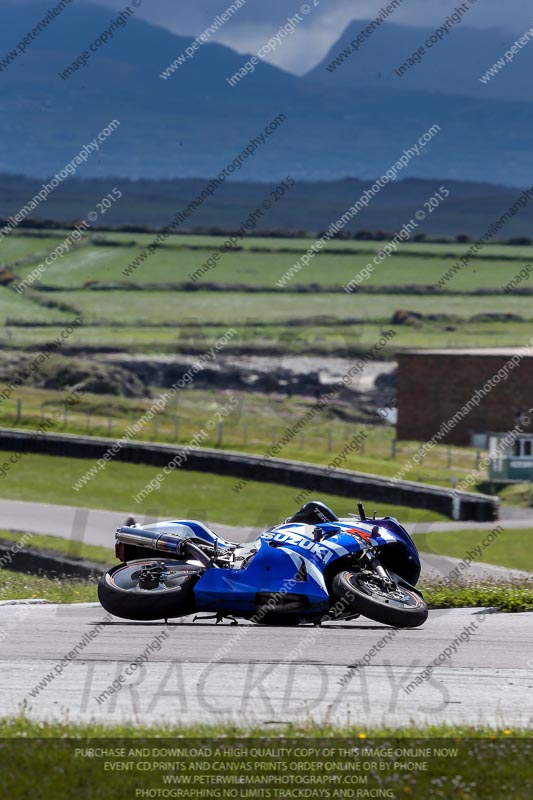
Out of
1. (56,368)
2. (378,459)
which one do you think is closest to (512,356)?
(378,459)

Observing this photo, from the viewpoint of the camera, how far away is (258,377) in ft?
318

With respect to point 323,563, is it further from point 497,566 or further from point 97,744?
point 497,566

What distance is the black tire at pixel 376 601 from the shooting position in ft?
37.3

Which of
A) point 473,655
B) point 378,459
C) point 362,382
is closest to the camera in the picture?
point 473,655

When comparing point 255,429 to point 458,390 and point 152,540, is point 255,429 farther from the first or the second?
point 152,540

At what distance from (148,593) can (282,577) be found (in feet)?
4.24

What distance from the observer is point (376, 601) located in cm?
1140

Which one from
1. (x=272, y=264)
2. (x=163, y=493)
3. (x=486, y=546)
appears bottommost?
(x=272, y=264)

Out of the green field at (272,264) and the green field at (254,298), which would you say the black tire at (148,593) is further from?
the green field at (272,264)

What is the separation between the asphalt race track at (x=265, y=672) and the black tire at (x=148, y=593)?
0.58 feet

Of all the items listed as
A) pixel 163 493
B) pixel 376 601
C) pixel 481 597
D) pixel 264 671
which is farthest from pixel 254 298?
pixel 264 671

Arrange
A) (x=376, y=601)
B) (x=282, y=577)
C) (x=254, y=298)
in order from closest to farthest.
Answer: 1. (x=376, y=601)
2. (x=282, y=577)
3. (x=254, y=298)

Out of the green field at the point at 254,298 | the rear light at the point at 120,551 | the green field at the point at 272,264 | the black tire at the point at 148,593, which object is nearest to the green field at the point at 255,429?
the green field at the point at 254,298

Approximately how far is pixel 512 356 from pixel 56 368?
2720cm
